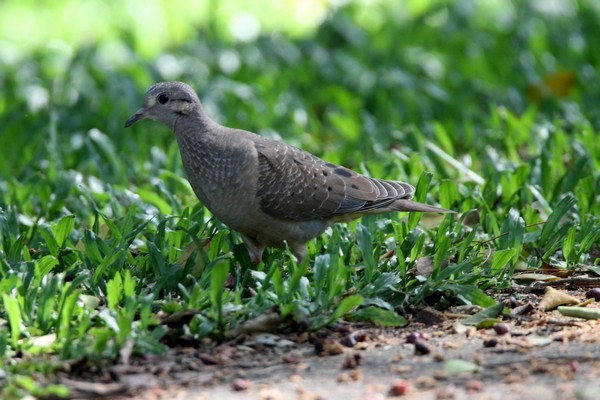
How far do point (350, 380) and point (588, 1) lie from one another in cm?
765

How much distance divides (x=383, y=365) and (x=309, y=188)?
4.72 feet

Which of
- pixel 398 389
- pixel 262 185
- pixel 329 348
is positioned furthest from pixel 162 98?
pixel 398 389

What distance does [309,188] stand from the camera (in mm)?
4977

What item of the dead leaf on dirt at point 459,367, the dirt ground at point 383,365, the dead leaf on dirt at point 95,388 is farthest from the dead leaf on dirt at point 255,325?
the dead leaf on dirt at point 459,367

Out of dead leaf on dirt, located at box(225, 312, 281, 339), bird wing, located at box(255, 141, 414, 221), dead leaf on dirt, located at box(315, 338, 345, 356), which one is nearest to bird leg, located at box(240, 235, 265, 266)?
bird wing, located at box(255, 141, 414, 221)

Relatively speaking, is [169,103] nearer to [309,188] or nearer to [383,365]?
[309,188]

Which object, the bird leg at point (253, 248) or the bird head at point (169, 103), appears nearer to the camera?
the bird leg at point (253, 248)

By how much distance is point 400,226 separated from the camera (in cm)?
503

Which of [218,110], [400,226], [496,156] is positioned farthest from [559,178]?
[218,110]

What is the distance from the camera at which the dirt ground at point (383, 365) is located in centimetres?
338

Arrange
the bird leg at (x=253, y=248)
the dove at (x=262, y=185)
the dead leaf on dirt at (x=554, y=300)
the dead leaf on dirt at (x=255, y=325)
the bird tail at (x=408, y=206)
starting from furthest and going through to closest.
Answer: the bird tail at (x=408, y=206) → the bird leg at (x=253, y=248) → the dove at (x=262, y=185) → the dead leaf on dirt at (x=554, y=300) → the dead leaf on dirt at (x=255, y=325)

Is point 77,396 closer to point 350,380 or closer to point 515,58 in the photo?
point 350,380

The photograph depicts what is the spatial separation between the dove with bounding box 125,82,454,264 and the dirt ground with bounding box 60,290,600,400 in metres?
0.84

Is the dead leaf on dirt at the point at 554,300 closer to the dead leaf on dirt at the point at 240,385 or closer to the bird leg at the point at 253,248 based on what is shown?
the bird leg at the point at 253,248
